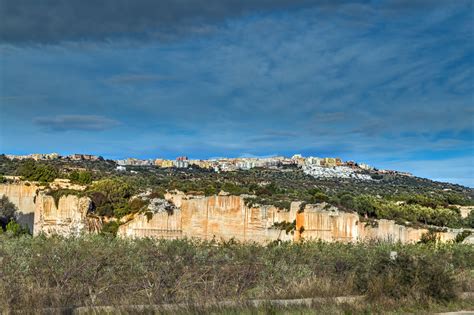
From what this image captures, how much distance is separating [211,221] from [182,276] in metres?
21.5

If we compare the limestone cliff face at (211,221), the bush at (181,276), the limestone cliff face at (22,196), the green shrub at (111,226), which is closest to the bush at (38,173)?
the limestone cliff face at (22,196)

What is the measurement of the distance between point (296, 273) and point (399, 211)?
25.4 metres

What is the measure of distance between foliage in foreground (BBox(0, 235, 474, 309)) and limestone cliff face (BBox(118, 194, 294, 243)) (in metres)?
17.2

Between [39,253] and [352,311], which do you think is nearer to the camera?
[352,311]

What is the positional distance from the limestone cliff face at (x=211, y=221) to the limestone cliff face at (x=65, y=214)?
3.96 meters

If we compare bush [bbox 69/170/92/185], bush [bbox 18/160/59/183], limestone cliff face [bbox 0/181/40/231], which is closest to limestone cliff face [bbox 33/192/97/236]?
bush [bbox 69/170/92/185]

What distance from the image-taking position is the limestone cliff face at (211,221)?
27.3 metres

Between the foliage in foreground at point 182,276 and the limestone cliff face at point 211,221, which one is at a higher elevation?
the limestone cliff face at point 211,221

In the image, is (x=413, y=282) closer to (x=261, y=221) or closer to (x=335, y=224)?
(x=335, y=224)

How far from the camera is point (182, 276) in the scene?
27.8 ft

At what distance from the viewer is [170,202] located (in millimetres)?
33250

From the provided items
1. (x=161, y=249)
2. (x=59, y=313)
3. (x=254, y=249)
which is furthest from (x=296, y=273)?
(x=59, y=313)

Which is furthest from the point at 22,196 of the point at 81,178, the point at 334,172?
the point at 334,172

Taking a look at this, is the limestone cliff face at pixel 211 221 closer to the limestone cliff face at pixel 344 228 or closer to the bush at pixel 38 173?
the limestone cliff face at pixel 344 228
